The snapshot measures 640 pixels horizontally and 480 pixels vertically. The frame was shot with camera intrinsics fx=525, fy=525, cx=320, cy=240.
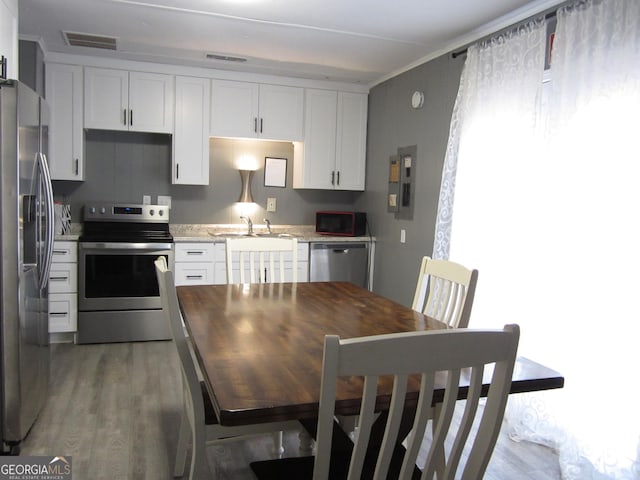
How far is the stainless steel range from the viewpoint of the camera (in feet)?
13.5

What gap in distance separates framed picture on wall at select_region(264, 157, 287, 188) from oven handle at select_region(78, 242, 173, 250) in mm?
1300

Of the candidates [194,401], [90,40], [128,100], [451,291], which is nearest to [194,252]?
[128,100]

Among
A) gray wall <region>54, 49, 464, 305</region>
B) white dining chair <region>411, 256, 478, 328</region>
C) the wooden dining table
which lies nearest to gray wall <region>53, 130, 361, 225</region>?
gray wall <region>54, 49, 464, 305</region>

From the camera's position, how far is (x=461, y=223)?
3457 mm

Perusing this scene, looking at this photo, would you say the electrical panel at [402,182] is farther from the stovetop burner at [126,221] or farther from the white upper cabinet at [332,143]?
the stovetop burner at [126,221]

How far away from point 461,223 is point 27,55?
3297 millimetres

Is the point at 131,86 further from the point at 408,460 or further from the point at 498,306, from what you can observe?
the point at 408,460

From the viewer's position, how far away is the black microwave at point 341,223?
488cm

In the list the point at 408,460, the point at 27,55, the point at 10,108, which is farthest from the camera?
the point at 27,55

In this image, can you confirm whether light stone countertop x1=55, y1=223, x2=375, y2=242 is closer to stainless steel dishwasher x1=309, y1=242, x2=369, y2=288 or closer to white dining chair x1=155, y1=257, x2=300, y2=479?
stainless steel dishwasher x1=309, y1=242, x2=369, y2=288

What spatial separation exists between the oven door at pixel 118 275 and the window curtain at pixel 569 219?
250cm

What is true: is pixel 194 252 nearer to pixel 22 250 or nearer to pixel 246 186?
pixel 246 186

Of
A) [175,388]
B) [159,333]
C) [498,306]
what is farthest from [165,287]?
[159,333]

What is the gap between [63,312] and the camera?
13.5 feet
